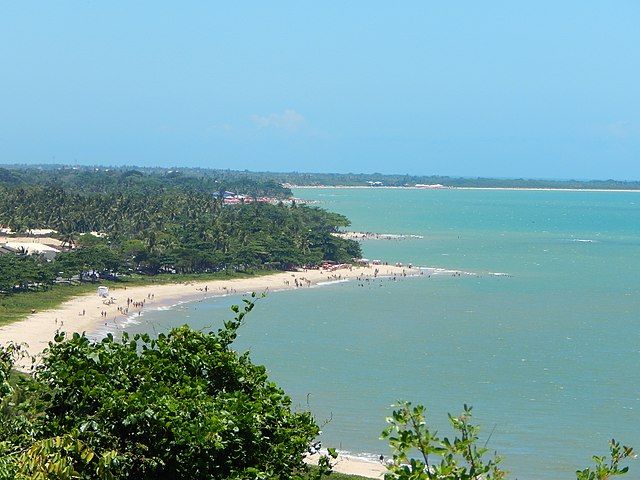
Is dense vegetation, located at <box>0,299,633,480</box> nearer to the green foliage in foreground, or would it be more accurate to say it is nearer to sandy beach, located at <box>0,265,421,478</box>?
the green foliage in foreground

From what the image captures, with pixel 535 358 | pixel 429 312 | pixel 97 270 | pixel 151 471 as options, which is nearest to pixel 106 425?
pixel 151 471

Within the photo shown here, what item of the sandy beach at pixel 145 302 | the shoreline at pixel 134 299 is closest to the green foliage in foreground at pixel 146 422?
the sandy beach at pixel 145 302

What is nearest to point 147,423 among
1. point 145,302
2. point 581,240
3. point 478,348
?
point 478,348

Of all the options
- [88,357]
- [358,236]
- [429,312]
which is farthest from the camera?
[358,236]

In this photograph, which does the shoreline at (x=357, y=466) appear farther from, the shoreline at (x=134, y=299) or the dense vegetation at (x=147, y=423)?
the dense vegetation at (x=147, y=423)

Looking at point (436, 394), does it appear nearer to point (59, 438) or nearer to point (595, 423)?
point (595, 423)
